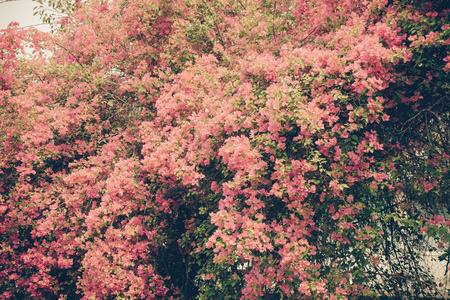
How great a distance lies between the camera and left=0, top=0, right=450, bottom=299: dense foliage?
12.2 ft

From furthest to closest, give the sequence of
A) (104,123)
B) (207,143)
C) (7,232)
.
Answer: (104,123), (7,232), (207,143)

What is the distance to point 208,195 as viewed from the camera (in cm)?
482

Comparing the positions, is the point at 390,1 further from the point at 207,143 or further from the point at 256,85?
the point at 207,143

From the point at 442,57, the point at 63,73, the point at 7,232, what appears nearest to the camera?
the point at 442,57

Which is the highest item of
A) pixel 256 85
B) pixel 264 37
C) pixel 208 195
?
pixel 264 37

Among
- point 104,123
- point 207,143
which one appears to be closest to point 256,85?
point 207,143

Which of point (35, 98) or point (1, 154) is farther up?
point (35, 98)

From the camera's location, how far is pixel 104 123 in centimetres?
688

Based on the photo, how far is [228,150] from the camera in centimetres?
375

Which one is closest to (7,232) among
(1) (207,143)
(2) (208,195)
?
(2) (208,195)

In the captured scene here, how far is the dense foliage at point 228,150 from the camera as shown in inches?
146

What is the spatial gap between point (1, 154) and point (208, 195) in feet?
15.2

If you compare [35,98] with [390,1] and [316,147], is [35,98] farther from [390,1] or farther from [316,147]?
[390,1]

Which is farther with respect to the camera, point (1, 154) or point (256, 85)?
point (1, 154)
